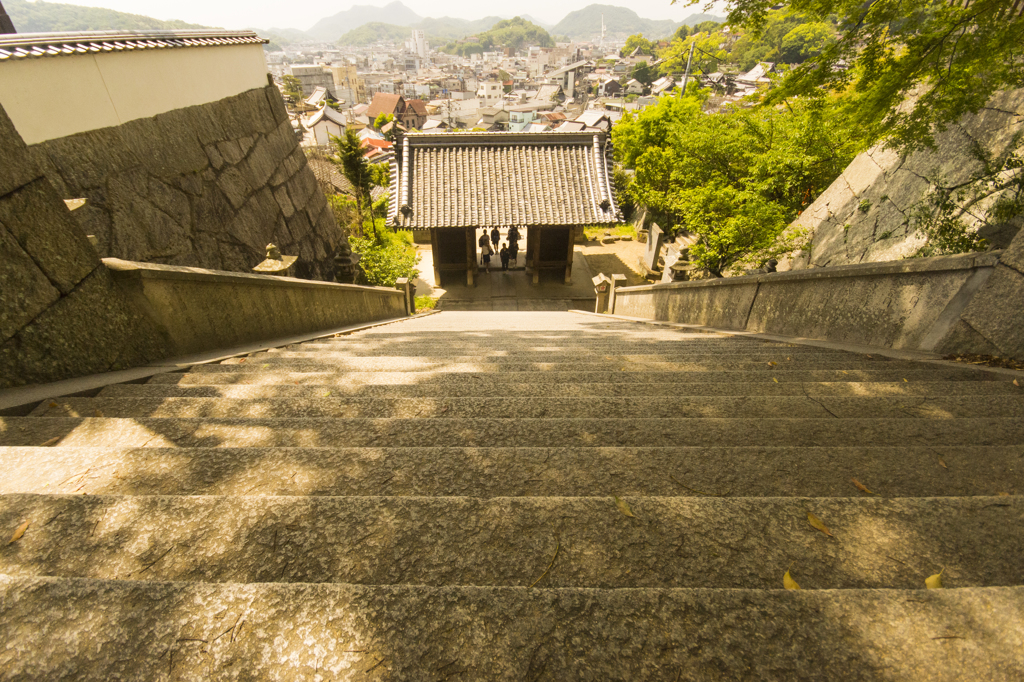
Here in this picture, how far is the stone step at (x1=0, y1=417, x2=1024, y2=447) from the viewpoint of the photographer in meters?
1.98

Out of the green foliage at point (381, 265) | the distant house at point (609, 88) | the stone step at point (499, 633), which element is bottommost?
the green foliage at point (381, 265)

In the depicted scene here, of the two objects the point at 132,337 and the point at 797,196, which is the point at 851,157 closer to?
the point at 797,196

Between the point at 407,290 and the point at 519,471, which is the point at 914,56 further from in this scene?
the point at 407,290

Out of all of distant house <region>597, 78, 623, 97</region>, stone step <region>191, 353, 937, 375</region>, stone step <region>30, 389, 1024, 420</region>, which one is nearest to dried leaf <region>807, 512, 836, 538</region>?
stone step <region>30, 389, 1024, 420</region>

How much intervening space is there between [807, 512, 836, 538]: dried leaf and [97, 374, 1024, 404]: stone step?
137cm

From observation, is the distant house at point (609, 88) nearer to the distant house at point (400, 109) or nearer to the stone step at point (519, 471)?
the distant house at point (400, 109)

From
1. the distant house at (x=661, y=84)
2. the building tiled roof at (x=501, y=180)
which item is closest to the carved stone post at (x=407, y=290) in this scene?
the building tiled roof at (x=501, y=180)

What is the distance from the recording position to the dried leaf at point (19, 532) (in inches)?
46.9

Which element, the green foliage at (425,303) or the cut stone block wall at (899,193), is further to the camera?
the green foliage at (425,303)

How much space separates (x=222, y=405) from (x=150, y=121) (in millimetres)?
7141

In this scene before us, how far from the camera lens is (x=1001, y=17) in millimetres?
3754

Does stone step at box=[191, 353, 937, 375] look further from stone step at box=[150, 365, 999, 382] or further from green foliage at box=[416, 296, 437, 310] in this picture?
green foliage at box=[416, 296, 437, 310]

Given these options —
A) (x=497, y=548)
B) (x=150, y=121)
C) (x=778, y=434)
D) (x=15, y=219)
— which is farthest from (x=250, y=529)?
(x=150, y=121)

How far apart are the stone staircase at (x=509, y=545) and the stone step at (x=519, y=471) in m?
0.01
